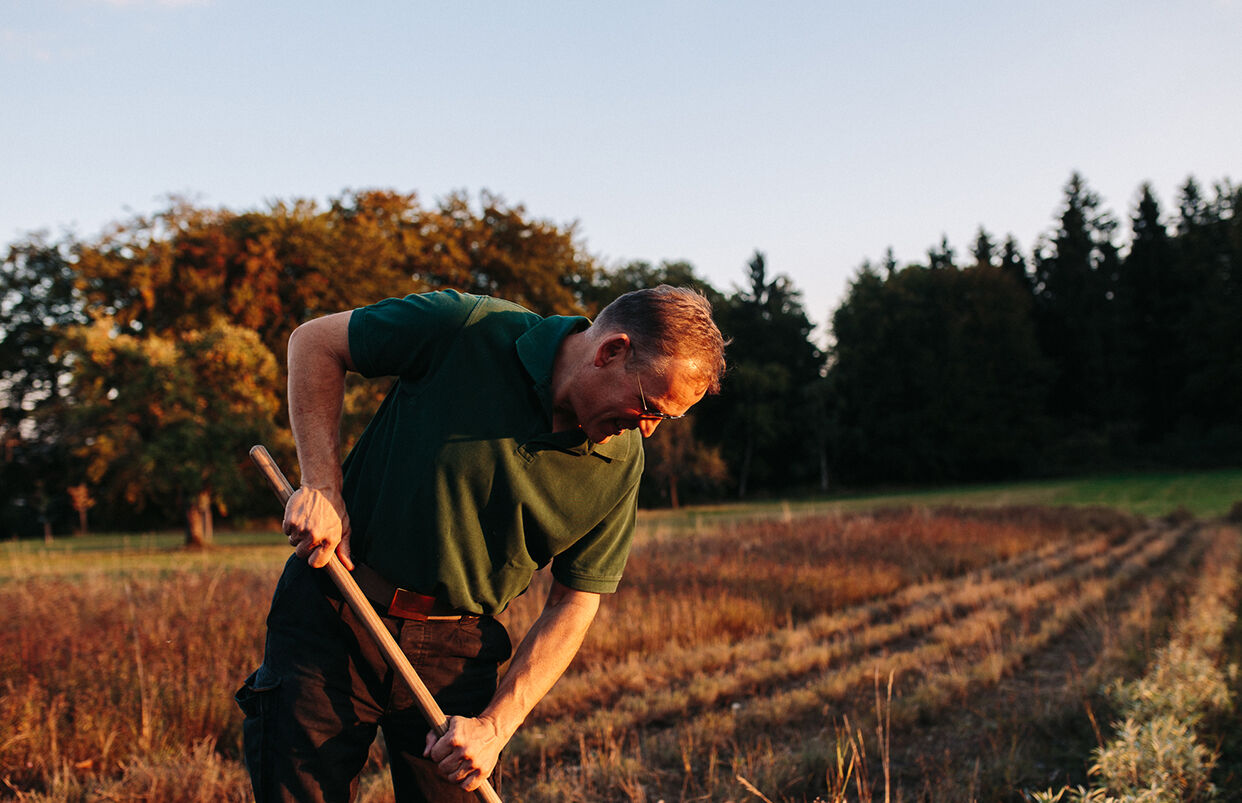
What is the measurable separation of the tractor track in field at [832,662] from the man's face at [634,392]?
3298mm

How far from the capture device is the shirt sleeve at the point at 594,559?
2.59 m

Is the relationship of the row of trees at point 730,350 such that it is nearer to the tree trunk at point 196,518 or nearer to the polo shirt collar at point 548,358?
the tree trunk at point 196,518

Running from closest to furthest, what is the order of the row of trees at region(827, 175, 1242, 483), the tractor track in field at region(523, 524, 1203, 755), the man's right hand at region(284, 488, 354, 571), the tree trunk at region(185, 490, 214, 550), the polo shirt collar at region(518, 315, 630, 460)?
the man's right hand at region(284, 488, 354, 571), the polo shirt collar at region(518, 315, 630, 460), the tractor track in field at region(523, 524, 1203, 755), the tree trunk at region(185, 490, 214, 550), the row of trees at region(827, 175, 1242, 483)

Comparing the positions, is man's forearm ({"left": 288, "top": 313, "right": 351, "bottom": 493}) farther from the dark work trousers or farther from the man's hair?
the man's hair

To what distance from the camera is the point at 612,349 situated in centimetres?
226

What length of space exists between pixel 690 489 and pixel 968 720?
44.6 meters

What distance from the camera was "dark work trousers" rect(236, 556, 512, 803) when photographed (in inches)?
89.4

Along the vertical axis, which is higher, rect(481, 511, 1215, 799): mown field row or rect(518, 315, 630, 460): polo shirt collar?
rect(518, 315, 630, 460): polo shirt collar

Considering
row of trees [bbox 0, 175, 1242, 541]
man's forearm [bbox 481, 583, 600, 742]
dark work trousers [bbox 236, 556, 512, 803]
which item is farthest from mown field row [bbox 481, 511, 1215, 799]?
row of trees [bbox 0, 175, 1242, 541]

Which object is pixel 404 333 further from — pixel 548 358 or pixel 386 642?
pixel 386 642

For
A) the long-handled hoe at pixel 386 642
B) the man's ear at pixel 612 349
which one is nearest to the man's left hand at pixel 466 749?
the long-handled hoe at pixel 386 642

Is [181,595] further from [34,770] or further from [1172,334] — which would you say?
[1172,334]

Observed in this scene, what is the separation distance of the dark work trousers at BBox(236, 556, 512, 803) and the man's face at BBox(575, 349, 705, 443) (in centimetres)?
77

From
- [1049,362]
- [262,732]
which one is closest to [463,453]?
[262,732]
